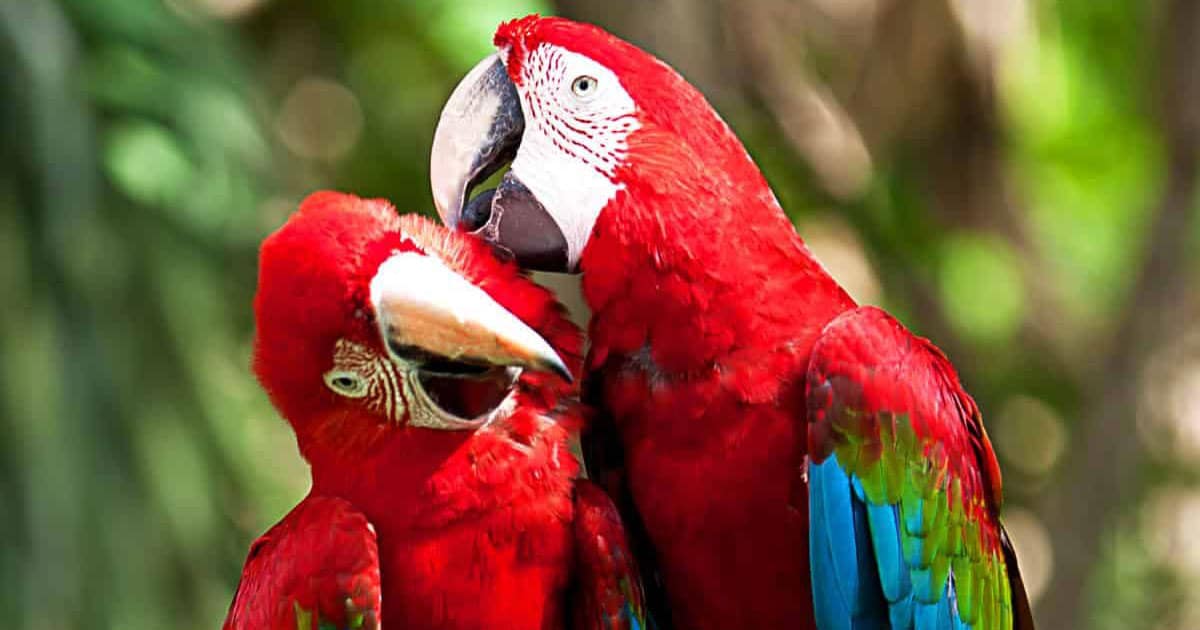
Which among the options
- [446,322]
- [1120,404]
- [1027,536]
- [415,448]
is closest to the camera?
[446,322]

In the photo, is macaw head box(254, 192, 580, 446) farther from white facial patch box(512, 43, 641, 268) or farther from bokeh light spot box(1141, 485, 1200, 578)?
bokeh light spot box(1141, 485, 1200, 578)

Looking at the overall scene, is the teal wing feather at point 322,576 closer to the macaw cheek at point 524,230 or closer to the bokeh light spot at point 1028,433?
the macaw cheek at point 524,230

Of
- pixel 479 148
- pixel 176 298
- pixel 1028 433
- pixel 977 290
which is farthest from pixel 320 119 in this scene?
pixel 479 148

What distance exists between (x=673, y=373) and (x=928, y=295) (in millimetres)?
2230

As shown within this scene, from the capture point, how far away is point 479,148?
58.9 inches

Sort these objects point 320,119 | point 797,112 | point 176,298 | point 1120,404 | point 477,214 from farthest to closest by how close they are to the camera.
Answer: point 320,119 → point 797,112 → point 1120,404 → point 176,298 → point 477,214

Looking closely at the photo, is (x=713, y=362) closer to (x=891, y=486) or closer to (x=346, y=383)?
(x=891, y=486)

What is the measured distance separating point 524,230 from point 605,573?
0.37 metres

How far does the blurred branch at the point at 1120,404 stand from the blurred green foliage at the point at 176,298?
0.40 feet

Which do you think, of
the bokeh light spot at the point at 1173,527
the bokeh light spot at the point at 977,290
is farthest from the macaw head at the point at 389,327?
the bokeh light spot at the point at 1173,527

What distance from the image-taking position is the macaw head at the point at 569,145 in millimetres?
1438

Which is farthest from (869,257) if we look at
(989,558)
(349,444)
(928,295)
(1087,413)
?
(349,444)

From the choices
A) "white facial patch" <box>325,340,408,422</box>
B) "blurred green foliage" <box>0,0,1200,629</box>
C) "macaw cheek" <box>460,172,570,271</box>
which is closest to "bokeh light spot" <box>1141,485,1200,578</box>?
"blurred green foliage" <box>0,0,1200,629</box>

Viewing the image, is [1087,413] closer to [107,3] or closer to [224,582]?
[224,582]
